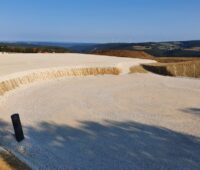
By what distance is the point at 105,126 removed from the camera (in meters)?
12.0

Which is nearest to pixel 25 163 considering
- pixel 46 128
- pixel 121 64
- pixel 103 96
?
pixel 46 128

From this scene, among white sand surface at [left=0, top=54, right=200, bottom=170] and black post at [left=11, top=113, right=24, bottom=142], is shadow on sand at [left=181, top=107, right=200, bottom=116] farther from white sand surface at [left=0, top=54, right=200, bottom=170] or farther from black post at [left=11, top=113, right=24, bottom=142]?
black post at [left=11, top=113, right=24, bottom=142]

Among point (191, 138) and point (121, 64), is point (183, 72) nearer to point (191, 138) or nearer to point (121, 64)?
point (121, 64)

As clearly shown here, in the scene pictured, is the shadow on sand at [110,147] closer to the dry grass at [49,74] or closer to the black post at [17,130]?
the black post at [17,130]

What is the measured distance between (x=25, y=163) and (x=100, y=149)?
195 cm

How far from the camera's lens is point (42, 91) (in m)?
17.6

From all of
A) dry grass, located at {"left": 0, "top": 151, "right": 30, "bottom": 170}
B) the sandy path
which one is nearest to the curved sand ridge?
the sandy path

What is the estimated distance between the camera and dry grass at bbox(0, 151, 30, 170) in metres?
7.75

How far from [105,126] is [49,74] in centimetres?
1020

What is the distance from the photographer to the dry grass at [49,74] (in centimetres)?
1670

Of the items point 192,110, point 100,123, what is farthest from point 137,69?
point 100,123

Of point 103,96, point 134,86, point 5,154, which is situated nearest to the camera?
point 5,154

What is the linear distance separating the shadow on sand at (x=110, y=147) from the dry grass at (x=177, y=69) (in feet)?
53.4

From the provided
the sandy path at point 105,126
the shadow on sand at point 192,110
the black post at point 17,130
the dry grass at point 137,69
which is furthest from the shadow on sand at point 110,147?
the dry grass at point 137,69
